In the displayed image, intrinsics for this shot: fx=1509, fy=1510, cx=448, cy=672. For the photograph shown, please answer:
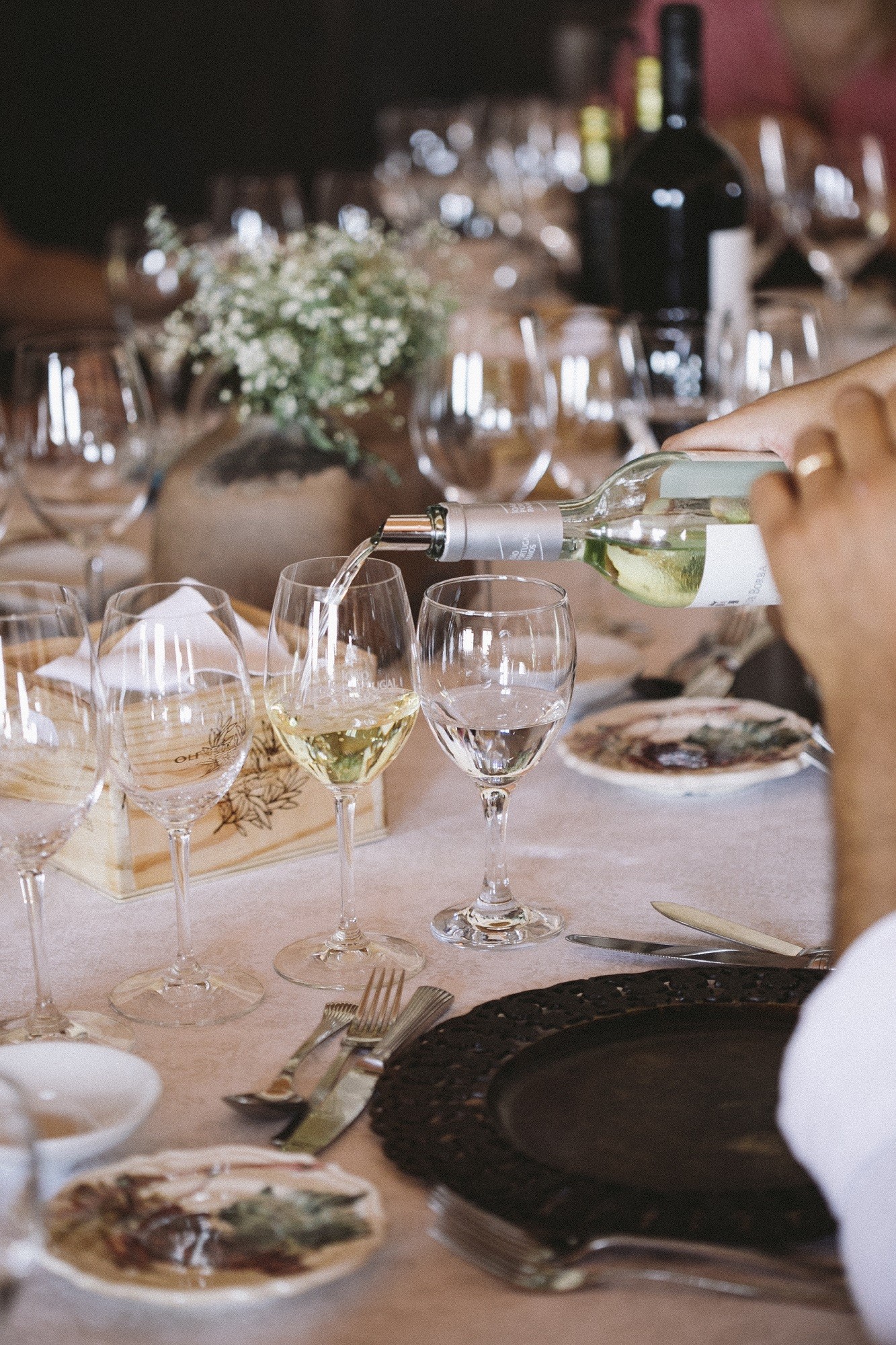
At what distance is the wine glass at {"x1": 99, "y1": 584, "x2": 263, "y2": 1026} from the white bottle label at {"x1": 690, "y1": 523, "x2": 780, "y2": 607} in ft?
0.98

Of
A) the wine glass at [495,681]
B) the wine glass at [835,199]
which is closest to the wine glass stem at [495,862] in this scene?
the wine glass at [495,681]

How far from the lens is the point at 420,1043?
0.77 metres

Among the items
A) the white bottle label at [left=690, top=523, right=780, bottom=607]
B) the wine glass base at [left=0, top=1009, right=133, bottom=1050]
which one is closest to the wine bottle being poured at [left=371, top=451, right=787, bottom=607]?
the white bottle label at [left=690, top=523, right=780, bottom=607]

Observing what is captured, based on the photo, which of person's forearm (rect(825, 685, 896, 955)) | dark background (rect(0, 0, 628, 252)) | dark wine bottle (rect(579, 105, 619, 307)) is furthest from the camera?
dark background (rect(0, 0, 628, 252))

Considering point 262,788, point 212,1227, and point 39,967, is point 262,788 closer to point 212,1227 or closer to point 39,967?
point 39,967

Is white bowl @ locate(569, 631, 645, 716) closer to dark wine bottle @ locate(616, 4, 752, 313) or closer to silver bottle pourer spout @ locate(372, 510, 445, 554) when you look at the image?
silver bottle pourer spout @ locate(372, 510, 445, 554)

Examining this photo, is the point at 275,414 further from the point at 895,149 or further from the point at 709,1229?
the point at 895,149

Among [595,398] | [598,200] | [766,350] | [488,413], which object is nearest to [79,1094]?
[488,413]

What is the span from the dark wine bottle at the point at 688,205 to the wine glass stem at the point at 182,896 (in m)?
1.14

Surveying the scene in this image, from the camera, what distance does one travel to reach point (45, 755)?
0.83 m

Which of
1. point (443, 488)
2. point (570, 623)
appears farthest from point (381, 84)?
point (570, 623)

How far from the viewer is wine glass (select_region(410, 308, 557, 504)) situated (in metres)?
1.54

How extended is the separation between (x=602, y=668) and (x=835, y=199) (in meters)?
1.51

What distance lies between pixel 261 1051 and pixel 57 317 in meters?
2.87
